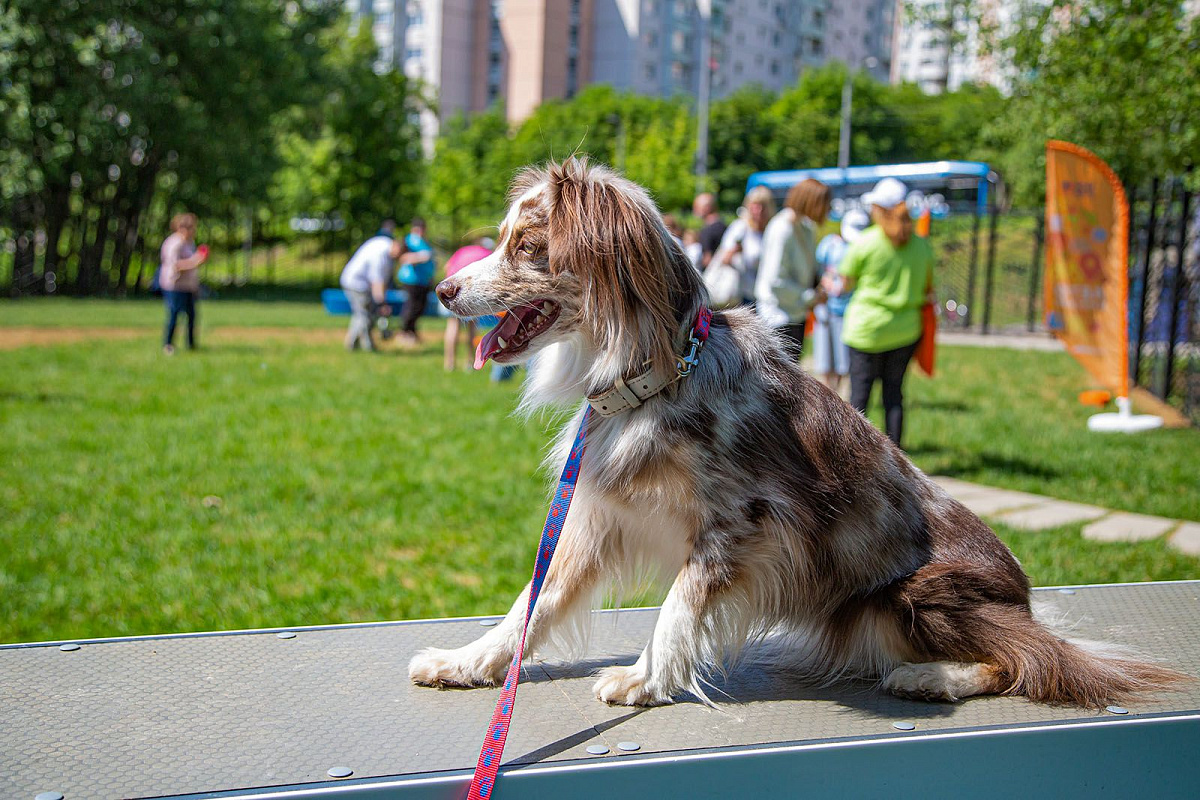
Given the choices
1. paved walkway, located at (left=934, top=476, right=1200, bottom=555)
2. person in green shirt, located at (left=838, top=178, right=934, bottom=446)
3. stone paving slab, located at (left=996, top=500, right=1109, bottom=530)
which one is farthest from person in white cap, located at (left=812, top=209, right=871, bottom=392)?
stone paving slab, located at (left=996, top=500, right=1109, bottom=530)

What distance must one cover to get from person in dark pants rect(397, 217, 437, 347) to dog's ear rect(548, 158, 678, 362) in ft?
51.5

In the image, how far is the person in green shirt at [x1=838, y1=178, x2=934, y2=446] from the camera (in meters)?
7.25

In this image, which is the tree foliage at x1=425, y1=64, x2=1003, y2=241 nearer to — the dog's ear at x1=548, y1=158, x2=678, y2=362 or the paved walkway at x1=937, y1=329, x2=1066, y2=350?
the paved walkway at x1=937, y1=329, x2=1066, y2=350

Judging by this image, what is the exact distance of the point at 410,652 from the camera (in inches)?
120

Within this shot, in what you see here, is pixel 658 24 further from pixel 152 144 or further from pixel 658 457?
pixel 658 457

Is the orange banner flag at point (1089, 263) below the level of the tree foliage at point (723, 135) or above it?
below

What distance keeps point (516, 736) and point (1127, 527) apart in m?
5.73

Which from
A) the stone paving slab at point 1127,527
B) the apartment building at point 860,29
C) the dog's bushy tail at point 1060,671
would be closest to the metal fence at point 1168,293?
the stone paving slab at point 1127,527

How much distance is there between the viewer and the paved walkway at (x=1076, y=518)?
6484 millimetres

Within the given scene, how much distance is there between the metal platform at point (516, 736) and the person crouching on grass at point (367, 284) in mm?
14526

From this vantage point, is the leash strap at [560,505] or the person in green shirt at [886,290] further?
the person in green shirt at [886,290]

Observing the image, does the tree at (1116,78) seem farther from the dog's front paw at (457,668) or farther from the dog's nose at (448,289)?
the dog's front paw at (457,668)

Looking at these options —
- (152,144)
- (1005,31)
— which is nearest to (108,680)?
(1005,31)

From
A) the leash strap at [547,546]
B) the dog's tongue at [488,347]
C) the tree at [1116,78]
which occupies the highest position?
the tree at [1116,78]
